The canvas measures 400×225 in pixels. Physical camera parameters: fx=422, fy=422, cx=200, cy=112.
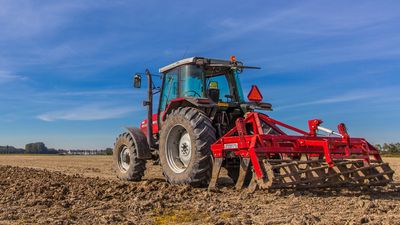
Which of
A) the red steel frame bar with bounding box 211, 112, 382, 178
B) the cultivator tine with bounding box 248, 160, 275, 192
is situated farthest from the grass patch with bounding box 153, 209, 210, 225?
the red steel frame bar with bounding box 211, 112, 382, 178

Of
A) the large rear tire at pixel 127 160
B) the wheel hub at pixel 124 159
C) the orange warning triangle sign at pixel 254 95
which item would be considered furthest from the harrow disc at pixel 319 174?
the wheel hub at pixel 124 159

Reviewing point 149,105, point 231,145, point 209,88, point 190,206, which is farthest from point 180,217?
point 149,105

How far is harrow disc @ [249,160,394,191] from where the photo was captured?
5629 millimetres

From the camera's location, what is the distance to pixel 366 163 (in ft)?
21.7

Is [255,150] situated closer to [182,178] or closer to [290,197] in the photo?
[290,197]

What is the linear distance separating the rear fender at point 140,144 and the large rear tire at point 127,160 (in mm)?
26

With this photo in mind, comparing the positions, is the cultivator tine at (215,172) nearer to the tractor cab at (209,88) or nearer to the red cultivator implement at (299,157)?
the red cultivator implement at (299,157)

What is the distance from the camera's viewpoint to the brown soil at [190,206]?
4301 millimetres

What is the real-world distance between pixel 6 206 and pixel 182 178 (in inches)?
111

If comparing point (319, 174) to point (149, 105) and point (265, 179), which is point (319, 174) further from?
point (149, 105)

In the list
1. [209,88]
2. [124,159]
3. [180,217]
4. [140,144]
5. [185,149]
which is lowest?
[180,217]

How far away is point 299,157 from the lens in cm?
690

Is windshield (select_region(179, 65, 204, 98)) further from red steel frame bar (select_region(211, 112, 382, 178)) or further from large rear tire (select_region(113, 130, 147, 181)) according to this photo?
large rear tire (select_region(113, 130, 147, 181))

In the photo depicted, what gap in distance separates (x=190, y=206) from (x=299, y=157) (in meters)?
2.52
